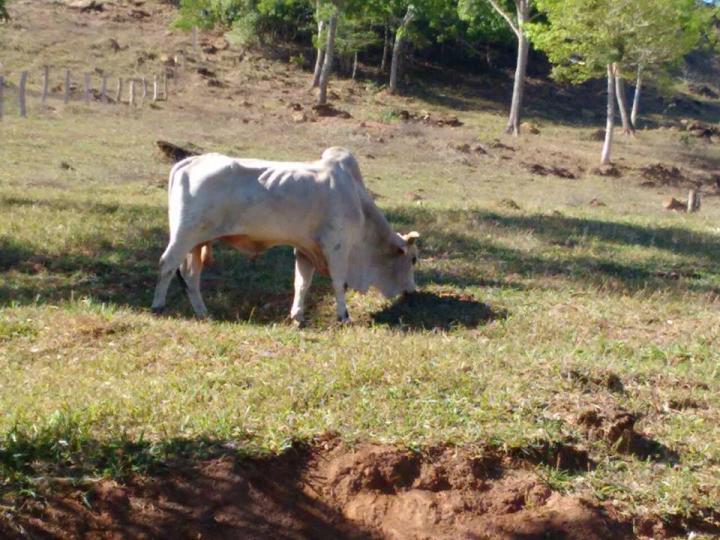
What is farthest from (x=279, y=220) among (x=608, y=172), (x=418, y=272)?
(x=608, y=172)

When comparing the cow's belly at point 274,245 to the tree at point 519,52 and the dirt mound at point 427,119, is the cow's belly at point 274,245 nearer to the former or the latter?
the tree at point 519,52

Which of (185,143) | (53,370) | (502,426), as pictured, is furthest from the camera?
(185,143)

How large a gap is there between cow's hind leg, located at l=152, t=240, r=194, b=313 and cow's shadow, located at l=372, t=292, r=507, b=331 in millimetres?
1908

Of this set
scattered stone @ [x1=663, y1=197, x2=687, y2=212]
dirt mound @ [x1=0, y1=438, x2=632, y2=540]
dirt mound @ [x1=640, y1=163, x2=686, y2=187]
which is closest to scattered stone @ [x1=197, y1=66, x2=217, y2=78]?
A: dirt mound @ [x1=640, y1=163, x2=686, y2=187]

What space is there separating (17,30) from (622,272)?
36.9 m

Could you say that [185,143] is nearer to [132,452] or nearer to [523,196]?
[523,196]

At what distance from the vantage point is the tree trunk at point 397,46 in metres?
43.0

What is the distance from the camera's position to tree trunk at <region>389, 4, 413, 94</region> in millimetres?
42969

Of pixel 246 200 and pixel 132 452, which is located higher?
pixel 246 200

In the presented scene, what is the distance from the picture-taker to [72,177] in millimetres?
19203

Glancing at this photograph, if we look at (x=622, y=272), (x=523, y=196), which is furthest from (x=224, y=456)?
(x=523, y=196)

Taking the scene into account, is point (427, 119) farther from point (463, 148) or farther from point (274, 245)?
point (274, 245)

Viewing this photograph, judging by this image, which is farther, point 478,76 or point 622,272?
point 478,76

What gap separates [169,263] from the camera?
10336 millimetres
